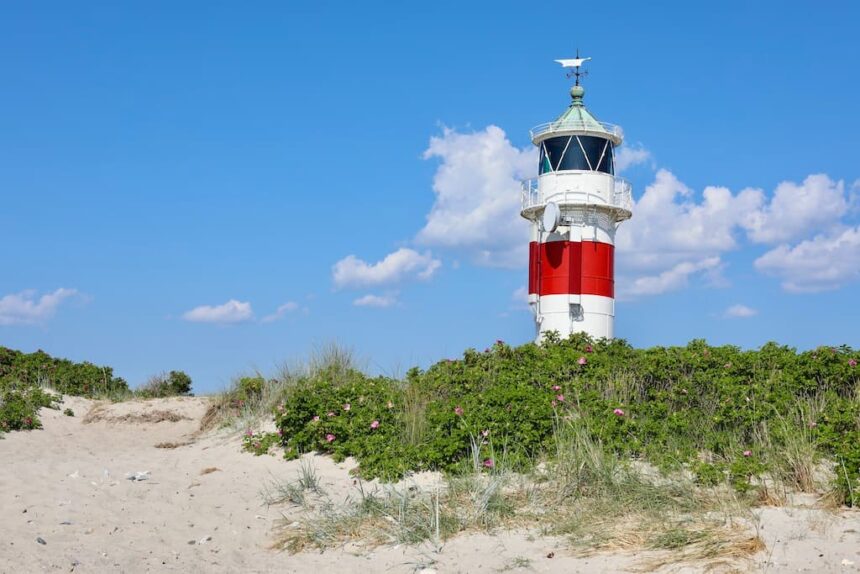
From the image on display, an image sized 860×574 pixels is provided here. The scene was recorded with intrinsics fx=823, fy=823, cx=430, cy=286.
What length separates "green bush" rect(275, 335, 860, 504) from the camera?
30.2 ft

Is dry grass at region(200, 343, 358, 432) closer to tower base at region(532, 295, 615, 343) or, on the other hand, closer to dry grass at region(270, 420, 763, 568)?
dry grass at region(270, 420, 763, 568)

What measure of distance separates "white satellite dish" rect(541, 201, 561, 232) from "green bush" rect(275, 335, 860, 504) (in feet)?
28.6

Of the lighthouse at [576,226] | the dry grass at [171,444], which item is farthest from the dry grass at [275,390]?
the lighthouse at [576,226]

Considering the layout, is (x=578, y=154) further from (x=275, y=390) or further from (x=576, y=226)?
(x=275, y=390)

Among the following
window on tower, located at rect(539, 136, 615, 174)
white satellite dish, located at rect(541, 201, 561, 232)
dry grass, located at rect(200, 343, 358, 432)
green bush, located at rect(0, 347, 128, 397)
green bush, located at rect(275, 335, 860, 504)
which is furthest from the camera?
window on tower, located at rect(539, 136, 615, 174)

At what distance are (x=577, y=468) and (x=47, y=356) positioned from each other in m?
15.4

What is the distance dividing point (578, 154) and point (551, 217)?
200 cm

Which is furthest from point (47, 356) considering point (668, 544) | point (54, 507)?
point (668, 544)

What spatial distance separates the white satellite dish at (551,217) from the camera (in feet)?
70.1

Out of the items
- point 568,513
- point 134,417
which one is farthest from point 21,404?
point 568,513

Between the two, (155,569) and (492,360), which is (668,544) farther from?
(492,360)

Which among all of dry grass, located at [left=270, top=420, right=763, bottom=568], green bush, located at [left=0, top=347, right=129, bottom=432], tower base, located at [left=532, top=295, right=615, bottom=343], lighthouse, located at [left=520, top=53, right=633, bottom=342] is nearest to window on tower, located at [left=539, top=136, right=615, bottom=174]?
lighthouse, located at [left=520, top=53, right=633, bottom=342]

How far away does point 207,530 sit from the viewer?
28.0ft

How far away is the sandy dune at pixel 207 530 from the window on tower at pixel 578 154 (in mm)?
12813
